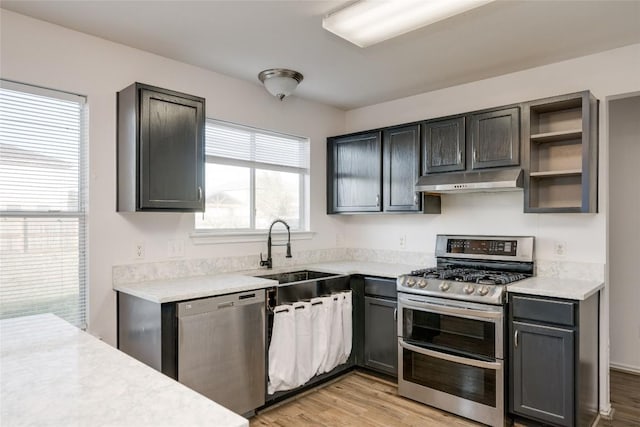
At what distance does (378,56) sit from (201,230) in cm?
190

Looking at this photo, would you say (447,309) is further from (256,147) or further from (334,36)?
(256,147)

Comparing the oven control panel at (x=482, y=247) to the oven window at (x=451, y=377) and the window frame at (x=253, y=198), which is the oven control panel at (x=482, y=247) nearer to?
the oven window at (x=451, y=377)

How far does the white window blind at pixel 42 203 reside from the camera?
2.38 meters

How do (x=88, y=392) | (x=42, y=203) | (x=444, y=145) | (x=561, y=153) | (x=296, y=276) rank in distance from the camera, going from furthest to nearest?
1. (x=296, y=276)
2. (x=444, y=145)
3. (x=561, y=153)
4. (x=42, y=203)
5. (x=88, y=392)

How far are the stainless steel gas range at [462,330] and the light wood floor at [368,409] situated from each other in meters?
0.11

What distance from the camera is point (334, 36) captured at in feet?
8.70

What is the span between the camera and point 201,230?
3.33m

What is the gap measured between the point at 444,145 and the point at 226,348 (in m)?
2.28

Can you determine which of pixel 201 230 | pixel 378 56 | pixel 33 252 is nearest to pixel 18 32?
pixel 33 252

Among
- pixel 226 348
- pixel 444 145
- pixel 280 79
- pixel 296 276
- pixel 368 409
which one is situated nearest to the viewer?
pixel 226 348

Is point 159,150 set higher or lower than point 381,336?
higher

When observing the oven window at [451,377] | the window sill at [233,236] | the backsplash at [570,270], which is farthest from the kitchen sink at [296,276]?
the backsplash at [570,270]

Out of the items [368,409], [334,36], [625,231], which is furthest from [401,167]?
[625,231]

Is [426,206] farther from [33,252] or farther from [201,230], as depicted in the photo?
[33,252]
